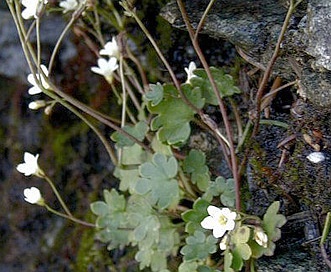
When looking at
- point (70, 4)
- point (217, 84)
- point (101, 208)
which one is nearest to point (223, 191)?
point (217, 84)

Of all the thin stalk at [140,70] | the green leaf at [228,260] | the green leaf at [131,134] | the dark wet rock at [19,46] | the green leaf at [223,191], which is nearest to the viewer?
the green leaf at [228,260]

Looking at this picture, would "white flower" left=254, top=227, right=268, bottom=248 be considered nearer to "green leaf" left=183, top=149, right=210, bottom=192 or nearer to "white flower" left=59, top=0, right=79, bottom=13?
"green leaf" left=183, top=149, right=210, bottom=192

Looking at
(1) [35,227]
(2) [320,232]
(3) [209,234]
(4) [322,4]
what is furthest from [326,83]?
(1) [35,227]

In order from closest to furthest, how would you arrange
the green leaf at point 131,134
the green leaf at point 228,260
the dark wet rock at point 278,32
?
the dark wet rock at point 278,32, the green leaf at point 228,260, the green leaf at point 131,134

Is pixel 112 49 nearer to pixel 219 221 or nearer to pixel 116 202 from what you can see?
pixel 116 202

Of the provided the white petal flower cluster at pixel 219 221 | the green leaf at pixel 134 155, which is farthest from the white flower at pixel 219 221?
the green leaf at pixel 134 155

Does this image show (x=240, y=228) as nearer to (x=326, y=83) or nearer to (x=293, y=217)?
(x=293, y=217)

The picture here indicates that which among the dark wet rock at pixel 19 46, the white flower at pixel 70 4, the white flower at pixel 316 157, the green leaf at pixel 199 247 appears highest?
the white flower at pixel 70 4

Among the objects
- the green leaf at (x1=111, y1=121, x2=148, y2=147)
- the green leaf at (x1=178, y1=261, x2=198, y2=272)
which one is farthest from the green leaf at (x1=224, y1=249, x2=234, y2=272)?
the green leaf at (x1=111, y1=121, x2=148, y2=147)

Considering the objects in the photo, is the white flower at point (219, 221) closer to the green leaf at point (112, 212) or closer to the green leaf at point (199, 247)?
the green leaf at point (199, 247)
